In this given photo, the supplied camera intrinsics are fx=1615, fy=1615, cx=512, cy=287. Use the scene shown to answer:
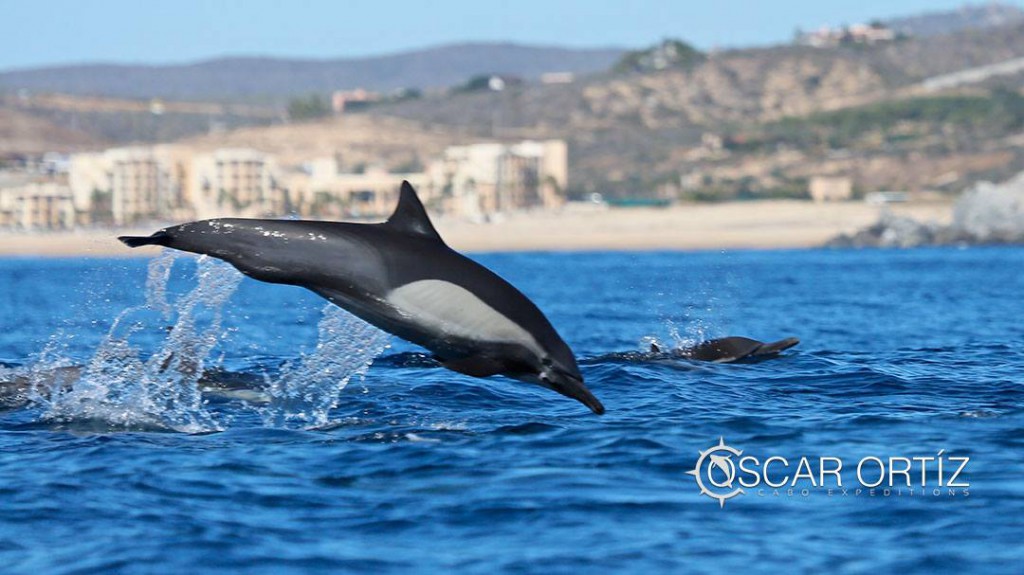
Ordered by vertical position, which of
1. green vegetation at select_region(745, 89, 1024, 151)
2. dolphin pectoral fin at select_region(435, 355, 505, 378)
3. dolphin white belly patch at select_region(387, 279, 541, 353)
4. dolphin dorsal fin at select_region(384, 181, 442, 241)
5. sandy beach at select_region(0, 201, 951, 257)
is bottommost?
sandy beach at select_region(0, 201, 951, 257)

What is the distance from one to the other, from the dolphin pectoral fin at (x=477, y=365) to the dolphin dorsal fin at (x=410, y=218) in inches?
43.4

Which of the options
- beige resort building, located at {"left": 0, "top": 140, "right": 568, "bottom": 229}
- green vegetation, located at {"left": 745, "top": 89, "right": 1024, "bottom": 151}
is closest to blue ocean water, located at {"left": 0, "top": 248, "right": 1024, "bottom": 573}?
beige resort building, located at {"left": 0, "top": 140, "right": 568, "bottom": 229}

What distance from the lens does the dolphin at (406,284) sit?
525 inches

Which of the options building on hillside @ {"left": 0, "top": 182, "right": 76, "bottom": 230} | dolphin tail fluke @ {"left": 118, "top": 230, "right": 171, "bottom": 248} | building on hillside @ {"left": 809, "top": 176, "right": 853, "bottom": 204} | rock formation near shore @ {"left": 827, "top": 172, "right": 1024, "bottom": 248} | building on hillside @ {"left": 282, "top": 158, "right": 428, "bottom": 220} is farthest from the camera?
building on hillside @ {"left": 0, "top": 182, "right": 76, "bottom": 230}

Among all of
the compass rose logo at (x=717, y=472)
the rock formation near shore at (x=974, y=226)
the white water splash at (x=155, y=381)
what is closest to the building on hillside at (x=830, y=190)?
the rock formation near shore at (x=974, y=226)

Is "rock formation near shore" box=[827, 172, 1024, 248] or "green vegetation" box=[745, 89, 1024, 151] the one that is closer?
"rock formation near shore" box=[827, 172, 1024, 248]

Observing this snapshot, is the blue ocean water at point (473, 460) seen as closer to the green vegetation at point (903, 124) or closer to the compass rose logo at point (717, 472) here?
the compass rose logo at point (717, 472)

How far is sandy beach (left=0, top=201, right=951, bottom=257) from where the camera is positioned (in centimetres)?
12619

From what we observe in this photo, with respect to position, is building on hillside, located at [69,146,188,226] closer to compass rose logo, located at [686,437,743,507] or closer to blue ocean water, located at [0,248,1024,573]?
blue ocean water, located at [0,248,1024,573]

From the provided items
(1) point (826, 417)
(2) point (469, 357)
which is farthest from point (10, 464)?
(1) point (826, 417)

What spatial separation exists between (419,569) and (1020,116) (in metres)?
179

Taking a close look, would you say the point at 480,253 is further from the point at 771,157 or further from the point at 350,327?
the point at 350,327

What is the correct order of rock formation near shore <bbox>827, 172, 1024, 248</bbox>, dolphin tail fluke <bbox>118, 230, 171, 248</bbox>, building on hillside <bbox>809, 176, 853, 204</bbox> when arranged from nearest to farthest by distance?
dolphin tail fluke <bbox>118, 230, 171, 248</bbox>, rock formation near shore <bbox>827, 172, 1024, 248</bbox>, building on hillside <bbox>809, 176, 853, 204</bbox>

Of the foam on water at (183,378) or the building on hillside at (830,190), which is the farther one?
the building on hillside at (830,190)
